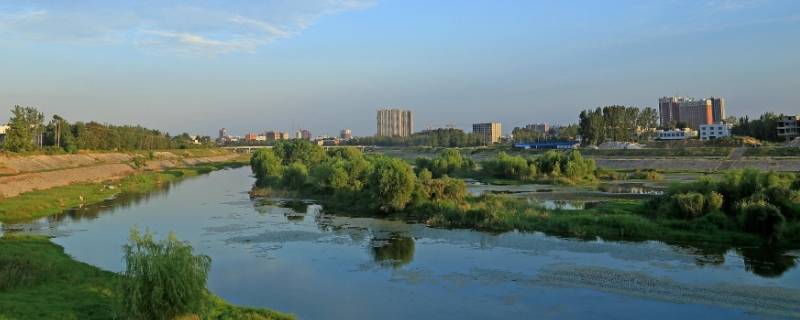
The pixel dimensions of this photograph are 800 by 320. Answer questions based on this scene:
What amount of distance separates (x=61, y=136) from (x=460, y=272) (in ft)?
316

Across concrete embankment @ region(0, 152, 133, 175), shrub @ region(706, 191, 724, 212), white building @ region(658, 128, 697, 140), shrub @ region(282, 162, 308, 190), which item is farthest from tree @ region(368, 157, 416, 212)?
white building @ region(658, 128, 697, 140)

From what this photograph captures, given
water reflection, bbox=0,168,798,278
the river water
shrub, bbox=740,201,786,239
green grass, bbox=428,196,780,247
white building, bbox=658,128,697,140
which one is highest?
white building, bbox=658,128,697,140

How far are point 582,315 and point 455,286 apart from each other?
195 inches

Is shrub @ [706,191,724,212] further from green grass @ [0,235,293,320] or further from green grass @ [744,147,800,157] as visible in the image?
green grass @ [744,147,800,157]

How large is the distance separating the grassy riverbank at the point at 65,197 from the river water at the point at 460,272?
17.6ft

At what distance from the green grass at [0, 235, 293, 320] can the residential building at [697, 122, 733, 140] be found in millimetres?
127197

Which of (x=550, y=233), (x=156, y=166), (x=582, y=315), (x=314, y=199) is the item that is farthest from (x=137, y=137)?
(x=582, y=315)

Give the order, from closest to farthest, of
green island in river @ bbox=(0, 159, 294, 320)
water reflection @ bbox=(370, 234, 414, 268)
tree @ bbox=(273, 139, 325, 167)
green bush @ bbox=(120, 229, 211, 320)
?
green bush @ bbox=(120, 229, 211, 320) < green island in river @ bbox=(0, 159, 294, 320) < water reflection @ bbox=(370, 234, 414, 268) < tree @ bbox=(273, 139, 325, 167)

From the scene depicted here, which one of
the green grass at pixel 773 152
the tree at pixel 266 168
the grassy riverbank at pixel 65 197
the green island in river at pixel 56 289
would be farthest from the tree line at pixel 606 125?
the green island in river at pixel 56 289

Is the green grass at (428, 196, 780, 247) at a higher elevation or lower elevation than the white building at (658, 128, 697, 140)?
lower

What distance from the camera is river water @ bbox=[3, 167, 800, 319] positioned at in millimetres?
19078

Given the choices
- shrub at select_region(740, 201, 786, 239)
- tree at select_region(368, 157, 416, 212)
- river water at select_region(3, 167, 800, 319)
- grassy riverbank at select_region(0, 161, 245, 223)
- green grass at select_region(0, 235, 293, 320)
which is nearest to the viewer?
green grass at select_region(0, 235, 293, 320)

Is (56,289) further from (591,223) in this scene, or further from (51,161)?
(51,161)

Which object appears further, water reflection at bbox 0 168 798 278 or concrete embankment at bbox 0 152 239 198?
concrete embankment at bbox 0 152 239 198
